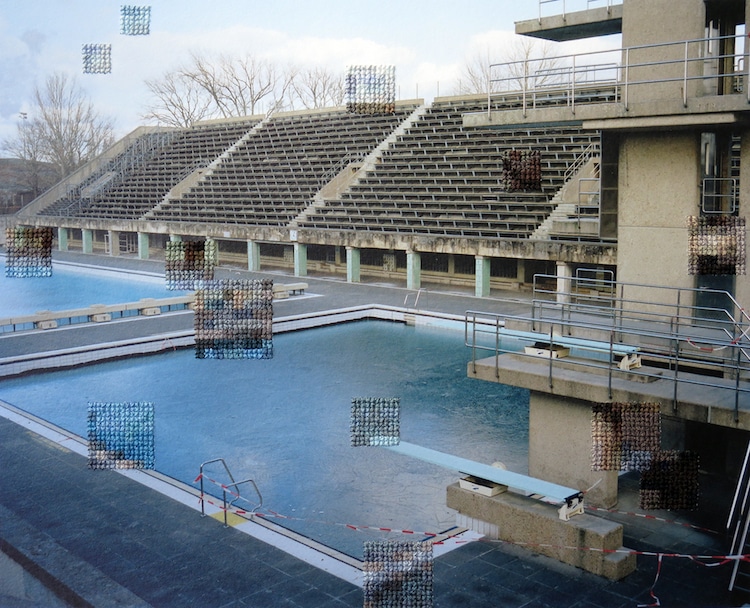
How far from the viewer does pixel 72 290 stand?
81.1 feet

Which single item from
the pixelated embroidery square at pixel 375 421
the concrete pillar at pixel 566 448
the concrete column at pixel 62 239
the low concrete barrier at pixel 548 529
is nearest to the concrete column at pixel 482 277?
the pixelated embroidery square at pixel 375 421

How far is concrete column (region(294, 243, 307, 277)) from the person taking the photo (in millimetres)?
26359

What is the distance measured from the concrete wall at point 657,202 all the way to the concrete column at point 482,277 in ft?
40.0

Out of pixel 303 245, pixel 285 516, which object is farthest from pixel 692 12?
pixel 303 245

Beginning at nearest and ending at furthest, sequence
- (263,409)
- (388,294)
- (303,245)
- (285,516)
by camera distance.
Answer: (285,516), (263,409), (388,294), (303,245)

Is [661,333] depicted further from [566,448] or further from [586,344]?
[566,448]

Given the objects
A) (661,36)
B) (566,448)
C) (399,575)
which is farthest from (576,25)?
(399,575)

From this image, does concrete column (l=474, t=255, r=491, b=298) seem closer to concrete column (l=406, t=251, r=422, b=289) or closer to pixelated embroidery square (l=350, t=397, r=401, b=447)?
concrete column (l=406, t=251, r=422, b=289)

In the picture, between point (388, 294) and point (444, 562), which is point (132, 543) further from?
point (388, 294)

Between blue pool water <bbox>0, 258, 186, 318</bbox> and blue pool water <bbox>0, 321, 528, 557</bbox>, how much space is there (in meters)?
7.40

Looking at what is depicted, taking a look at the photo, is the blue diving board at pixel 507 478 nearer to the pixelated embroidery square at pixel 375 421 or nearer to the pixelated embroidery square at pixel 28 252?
the pixelated embroidery square at pixel 375 421

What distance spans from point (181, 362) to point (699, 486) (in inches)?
391

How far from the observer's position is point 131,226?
32.3 m

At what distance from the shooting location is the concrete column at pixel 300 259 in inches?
1038
